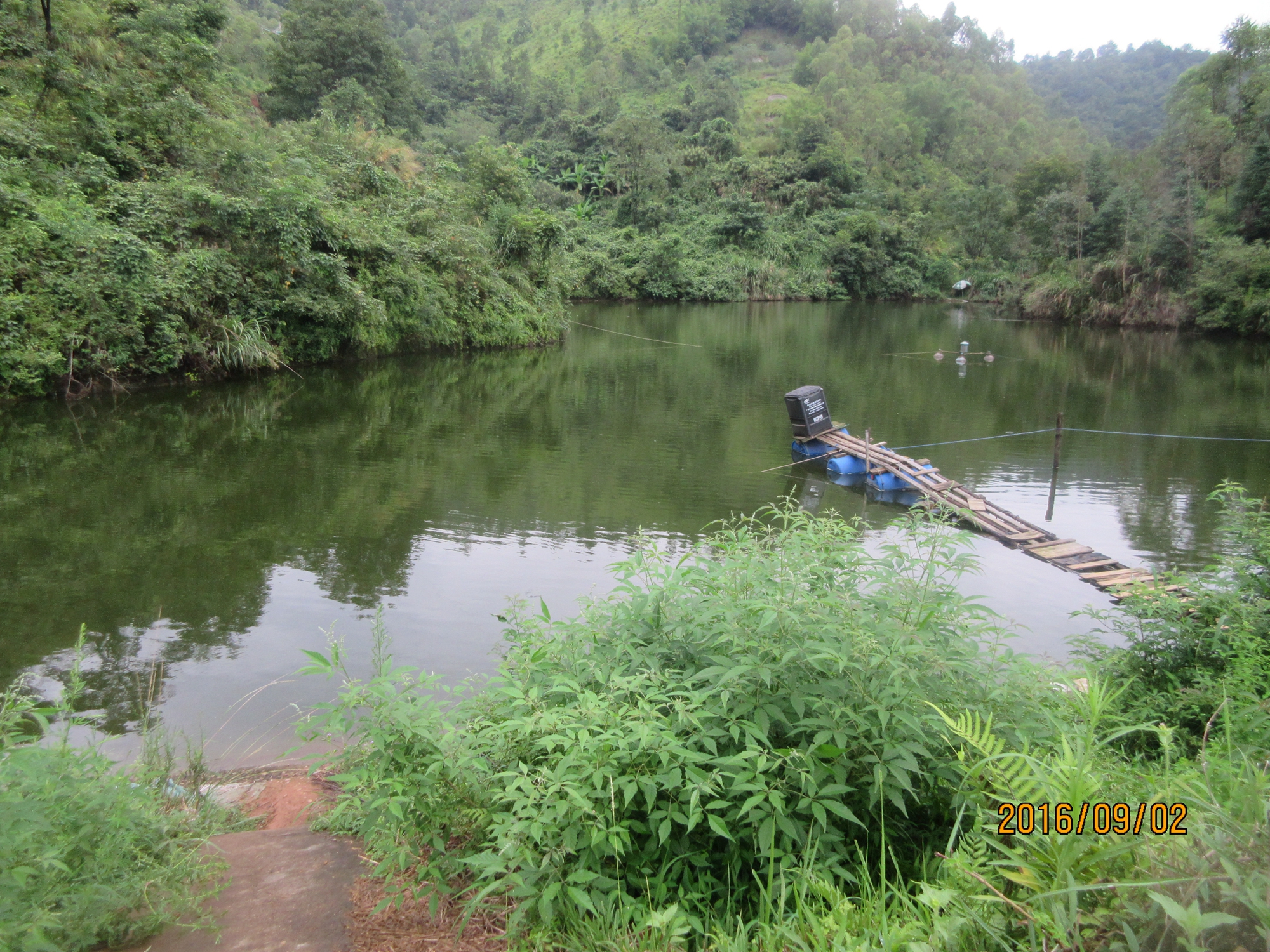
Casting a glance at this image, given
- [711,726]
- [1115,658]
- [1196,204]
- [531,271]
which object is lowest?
[1115,658]

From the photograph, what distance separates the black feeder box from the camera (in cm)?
1284

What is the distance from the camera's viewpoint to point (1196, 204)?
35500 mm

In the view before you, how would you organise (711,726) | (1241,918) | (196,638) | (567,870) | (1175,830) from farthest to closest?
(196,638) < (711,726) < (567,870) < (1175,830) < (1241,918)

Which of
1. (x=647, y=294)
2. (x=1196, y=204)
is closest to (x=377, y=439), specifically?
(x=647, y=294)

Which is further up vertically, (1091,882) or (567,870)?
(1091,882)

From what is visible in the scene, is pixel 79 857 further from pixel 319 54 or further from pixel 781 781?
pixel 319 54

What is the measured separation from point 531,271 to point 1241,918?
2597 cm

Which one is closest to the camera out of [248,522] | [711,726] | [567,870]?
[567,870]

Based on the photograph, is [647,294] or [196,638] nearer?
[196,638]

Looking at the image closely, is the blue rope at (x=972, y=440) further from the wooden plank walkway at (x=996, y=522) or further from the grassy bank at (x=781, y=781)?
the grassy bank at (x=781, y=781)

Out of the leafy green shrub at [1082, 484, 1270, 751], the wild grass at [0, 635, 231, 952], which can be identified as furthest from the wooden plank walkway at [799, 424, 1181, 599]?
the wild grass at [0, 635, 231, 952]

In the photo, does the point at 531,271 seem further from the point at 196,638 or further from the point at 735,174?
the point at 735,174

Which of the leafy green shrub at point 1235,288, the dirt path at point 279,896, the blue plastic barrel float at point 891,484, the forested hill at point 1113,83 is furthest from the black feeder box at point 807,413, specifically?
the forested hill at point 1113,83
